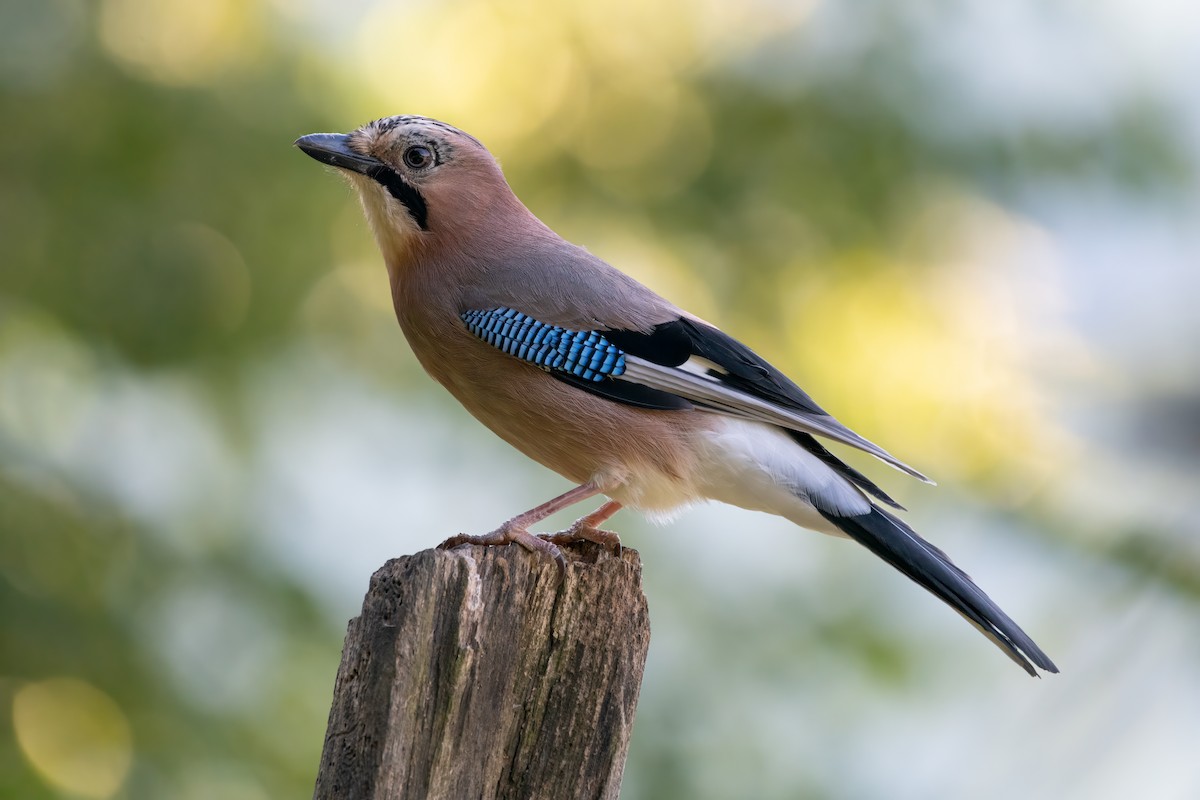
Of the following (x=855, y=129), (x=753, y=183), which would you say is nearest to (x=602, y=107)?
(x=753, y=183)

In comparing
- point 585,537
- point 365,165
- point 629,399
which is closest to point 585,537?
point 585,537

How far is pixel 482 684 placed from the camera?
2.77 meters

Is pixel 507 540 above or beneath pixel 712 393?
beneath

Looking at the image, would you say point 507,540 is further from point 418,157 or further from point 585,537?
point 418,157

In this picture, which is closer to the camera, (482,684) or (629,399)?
(482,684)

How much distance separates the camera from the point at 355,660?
9.00 ft

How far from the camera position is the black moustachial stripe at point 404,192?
4.54m

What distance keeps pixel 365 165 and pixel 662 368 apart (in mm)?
1367

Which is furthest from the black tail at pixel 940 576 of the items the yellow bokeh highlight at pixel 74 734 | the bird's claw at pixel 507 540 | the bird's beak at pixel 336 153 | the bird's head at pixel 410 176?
the yellow bokeh highlight at pixel 74 734

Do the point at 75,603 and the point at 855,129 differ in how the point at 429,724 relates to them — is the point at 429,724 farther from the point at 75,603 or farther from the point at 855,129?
the point at 855,129

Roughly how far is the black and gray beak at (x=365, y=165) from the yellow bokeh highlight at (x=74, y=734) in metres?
3.02

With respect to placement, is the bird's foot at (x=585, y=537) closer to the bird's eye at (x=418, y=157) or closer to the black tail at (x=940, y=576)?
the black tail at (x=940, y=576)

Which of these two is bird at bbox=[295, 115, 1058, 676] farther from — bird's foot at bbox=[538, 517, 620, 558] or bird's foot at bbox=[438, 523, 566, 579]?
bird's foot at bbox=[438, 523, 566, 579]

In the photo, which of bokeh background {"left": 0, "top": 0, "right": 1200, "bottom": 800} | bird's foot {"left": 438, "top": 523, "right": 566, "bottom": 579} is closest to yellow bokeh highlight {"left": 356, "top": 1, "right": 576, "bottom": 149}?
bokeh background {"left": 0, "top": 0, "right": 1200, "bottom": 800}
